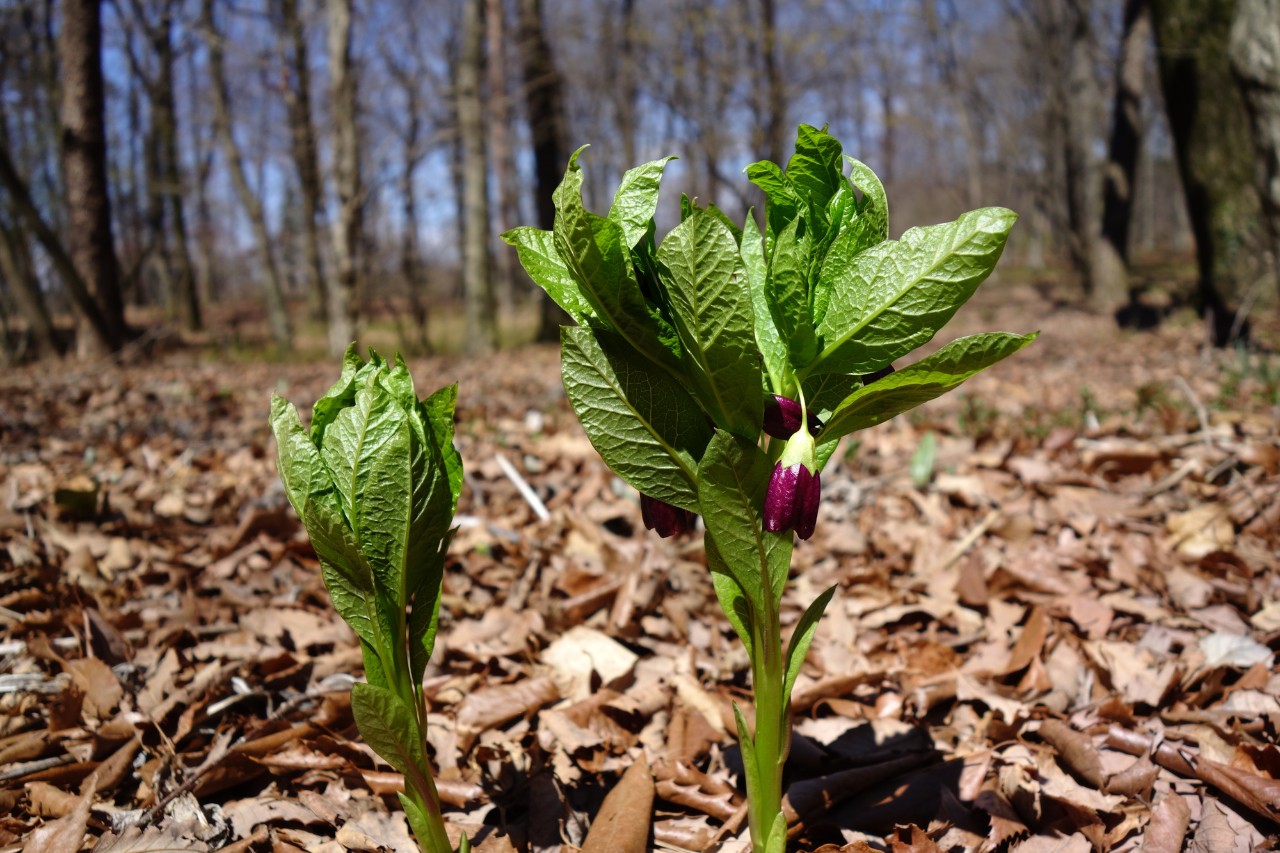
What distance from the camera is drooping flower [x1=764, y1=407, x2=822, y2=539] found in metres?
0.88

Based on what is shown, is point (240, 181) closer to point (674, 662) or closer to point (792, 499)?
point (674, 662)

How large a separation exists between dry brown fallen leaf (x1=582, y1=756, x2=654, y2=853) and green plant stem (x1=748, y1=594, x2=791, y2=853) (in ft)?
0.97

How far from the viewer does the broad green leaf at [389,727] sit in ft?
3.06

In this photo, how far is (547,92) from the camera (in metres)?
12.0

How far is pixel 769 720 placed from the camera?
0.99 metres

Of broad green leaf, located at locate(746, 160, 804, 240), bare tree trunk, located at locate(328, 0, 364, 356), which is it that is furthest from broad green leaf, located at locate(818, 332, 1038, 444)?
bare tree trunk, located at locate(328, 0, 364, 356)

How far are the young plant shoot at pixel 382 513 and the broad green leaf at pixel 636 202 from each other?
0.31 metres

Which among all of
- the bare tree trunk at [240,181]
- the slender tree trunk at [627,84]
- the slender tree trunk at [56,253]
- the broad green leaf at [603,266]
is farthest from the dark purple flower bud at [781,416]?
the slender tree trunk at [627,84]

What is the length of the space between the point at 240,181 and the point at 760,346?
55.1 ft

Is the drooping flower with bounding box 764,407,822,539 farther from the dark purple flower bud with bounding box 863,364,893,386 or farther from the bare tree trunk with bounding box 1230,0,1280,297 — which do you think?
the bare tree trunk with bounding box 1230,0,1280,297

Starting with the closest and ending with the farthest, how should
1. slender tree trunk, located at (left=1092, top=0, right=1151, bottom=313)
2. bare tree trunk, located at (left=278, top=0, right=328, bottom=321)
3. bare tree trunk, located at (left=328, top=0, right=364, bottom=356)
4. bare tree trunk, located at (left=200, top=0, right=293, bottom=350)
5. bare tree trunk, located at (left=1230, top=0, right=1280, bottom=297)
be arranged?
bare tree trunk, located at (left=1230, top=0, right=1280, bottom=297), bare tree trunk, located at (left=328, top=0, right=364, bottom=356), bare tree trunk, located at (left=278, top=0, right=328, bottom=321), slender tree trunk, located at (left=1092, top=0, right=1151, bottom=313), bare tree trunk, located at (left=200, top=0, right=293, bottom=350)

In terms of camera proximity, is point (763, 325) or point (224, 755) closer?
point (763, 325)

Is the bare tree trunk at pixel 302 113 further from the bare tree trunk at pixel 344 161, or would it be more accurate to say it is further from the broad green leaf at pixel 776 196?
the broad green leaf at pixel 776 196

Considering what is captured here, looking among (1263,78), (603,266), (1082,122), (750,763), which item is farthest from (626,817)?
(1082,122)
